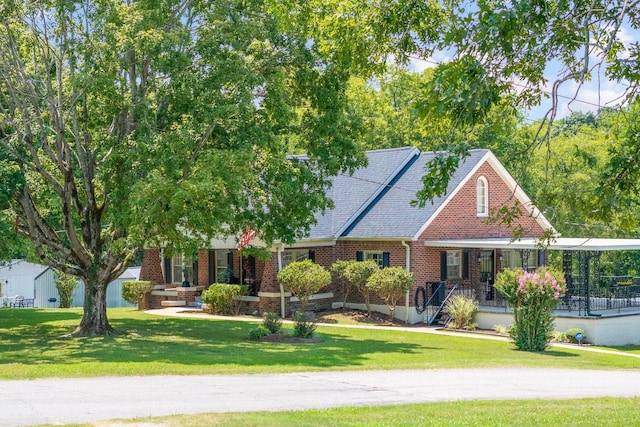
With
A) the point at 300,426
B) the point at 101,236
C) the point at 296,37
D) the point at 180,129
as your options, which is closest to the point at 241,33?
the point at 296,37

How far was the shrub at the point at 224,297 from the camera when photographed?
109 ft

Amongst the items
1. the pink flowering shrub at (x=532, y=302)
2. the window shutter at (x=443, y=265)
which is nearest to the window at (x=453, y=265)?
the window shutter at (x=443, y=265)

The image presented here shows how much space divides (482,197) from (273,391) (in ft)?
71.9

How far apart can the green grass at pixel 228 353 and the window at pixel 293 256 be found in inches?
170

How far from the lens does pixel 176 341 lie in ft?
80.4

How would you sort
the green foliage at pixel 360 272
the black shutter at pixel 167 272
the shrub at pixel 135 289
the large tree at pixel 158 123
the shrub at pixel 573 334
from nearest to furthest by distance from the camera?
the large tree at pixel 158 123, the shrub at pixel 573 334, the green foliage at pixel 360 272, the shrub at pixel 135 289, the black shutter at pixel 167 272

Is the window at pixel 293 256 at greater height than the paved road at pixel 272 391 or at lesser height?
greater

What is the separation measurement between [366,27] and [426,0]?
1.03m

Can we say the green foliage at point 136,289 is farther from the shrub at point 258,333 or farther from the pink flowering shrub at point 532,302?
the pink flowering shrub at point 532,302

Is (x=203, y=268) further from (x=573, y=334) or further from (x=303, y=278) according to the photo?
(x=573, y=334)

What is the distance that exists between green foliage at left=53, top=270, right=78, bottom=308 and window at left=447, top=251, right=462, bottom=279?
72.9ft

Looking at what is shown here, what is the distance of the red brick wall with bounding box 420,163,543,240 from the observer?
1319 inches

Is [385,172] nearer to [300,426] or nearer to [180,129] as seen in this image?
[180,129]

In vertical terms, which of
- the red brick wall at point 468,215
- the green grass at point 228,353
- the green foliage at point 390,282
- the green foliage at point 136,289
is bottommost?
the green grass at point 228,353
